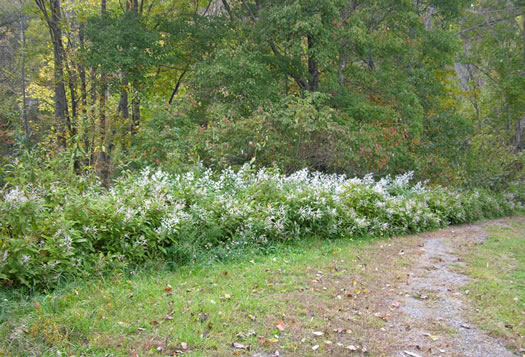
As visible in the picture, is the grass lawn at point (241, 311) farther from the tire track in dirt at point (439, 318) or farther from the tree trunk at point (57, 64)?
the tree trunk at point (57, 64)

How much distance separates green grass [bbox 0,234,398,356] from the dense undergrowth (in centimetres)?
30

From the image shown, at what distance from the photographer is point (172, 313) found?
12.5 feet

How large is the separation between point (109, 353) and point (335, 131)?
29.5 ft

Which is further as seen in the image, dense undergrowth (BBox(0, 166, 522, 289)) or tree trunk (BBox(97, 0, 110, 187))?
tree trunk (BBox(97, 0, 110, 187))

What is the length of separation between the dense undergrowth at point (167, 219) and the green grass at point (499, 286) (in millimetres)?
1759

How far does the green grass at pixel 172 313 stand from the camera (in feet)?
10.5

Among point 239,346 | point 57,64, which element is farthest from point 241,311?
point 57,64

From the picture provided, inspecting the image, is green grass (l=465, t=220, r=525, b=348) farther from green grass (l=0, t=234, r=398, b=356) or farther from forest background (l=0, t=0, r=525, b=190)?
forest background (l=0, t=0, r=525, b=190)

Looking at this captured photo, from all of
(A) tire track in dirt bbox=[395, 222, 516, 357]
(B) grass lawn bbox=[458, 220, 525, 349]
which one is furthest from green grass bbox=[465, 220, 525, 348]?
(A) tire track in dirt bbox=[395, 222, 516, 357]

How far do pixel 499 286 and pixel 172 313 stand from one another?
13.5 feet

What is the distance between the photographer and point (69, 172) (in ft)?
18.4

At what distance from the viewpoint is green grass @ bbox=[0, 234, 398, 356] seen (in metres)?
3.21

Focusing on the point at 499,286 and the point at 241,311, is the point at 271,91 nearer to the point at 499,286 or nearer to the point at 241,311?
the point at 499,286

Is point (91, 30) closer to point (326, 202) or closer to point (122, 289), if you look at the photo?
point (326, 202)
